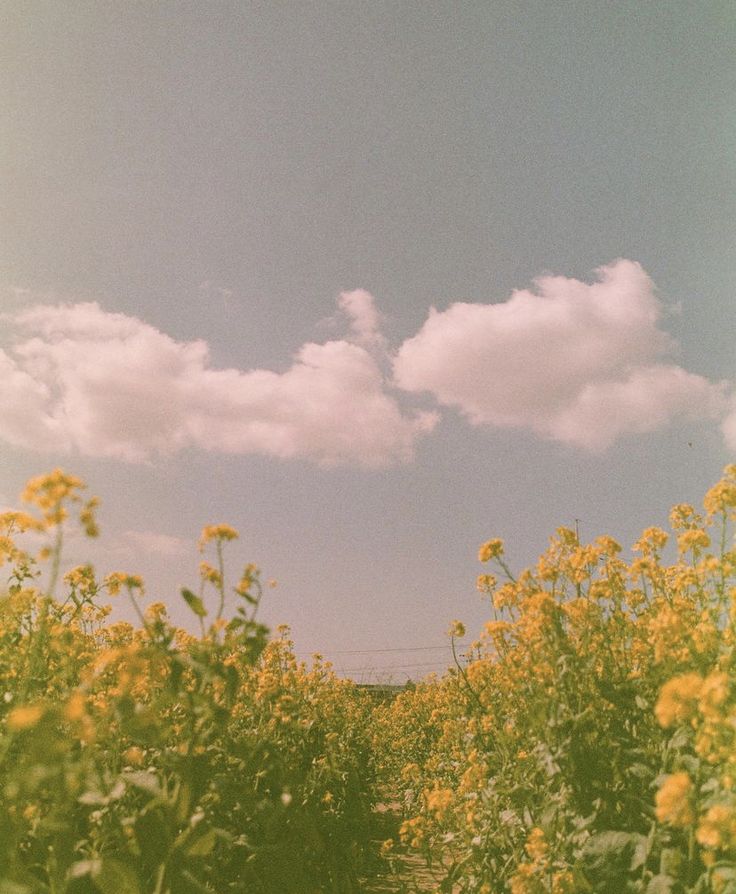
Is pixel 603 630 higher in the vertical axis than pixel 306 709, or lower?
higher

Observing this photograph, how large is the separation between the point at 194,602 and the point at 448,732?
3554mm

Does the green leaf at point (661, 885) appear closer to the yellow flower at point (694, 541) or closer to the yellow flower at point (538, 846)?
the yellow flower at point (538, 846)

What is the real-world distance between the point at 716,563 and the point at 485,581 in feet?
4.49

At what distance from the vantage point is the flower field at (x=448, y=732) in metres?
1.70

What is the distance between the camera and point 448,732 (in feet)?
16.3

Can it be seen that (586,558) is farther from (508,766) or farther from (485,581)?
(508,766)

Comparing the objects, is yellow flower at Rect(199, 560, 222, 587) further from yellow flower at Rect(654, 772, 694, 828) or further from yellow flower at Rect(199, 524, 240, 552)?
yellow flower at Rect(654, 772, 694, 828)

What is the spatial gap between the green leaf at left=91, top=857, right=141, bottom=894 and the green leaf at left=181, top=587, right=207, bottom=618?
2.08 ft

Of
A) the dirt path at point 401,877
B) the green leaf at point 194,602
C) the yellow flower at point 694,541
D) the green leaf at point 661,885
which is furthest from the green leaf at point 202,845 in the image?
the yellow flower at point 694,541

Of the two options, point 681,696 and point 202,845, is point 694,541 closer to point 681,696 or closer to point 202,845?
point 681,696

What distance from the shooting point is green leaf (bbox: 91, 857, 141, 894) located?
5.18 feet

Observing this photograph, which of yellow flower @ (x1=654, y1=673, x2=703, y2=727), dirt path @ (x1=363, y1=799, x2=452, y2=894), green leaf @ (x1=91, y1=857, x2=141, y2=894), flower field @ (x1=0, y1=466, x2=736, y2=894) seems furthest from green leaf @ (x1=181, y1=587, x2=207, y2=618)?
dirt path @ (x1=363, y1=799, x2=452, y2=894)

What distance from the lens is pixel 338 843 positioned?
479 cm

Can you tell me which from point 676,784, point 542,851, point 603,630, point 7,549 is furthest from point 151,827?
point 7,549
